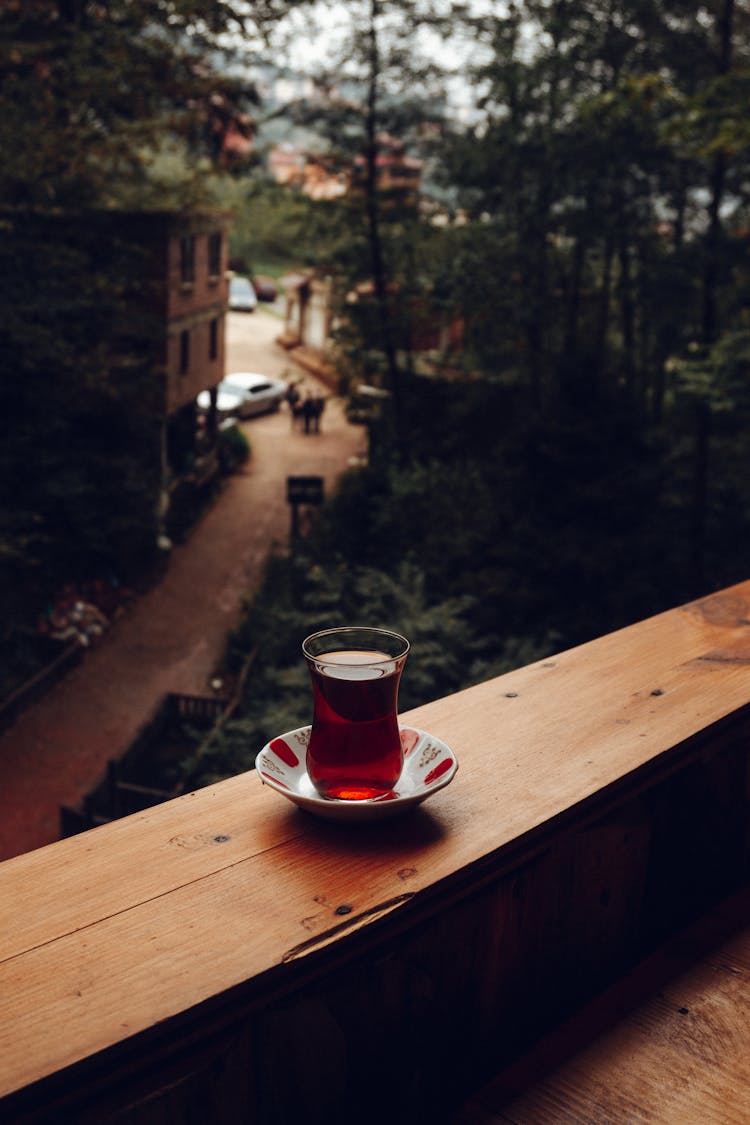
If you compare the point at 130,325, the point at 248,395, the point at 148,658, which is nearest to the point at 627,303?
the point at 130,325

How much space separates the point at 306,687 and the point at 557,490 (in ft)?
9.73

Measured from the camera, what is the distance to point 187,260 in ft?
Result: 58.4

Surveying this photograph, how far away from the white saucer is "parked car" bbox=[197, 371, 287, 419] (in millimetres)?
24020

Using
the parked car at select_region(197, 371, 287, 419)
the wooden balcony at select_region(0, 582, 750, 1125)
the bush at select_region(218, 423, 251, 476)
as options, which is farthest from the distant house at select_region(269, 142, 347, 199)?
the wooden balcony at select_region(0, 582, 750, 1125)

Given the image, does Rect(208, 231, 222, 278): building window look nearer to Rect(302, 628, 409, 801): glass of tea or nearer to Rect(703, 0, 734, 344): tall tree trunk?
Rect(703, 0, 734, 344): tall tree trunk

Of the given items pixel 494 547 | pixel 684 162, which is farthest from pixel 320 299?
pixel 494 547

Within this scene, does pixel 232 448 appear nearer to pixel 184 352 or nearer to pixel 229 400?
pixel 229 400

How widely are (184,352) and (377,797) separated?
1834cm

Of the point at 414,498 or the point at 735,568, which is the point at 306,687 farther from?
the point at 414,498

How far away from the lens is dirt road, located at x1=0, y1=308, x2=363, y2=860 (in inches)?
389

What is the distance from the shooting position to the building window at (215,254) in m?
19.3

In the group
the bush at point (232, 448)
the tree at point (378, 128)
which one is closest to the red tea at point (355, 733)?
the tree at point (378, 128)

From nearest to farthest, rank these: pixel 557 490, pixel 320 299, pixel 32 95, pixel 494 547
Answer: pixel 557 490
pixel 494 547
pixel 32 95
pixel 320 299

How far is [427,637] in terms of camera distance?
359 inches
